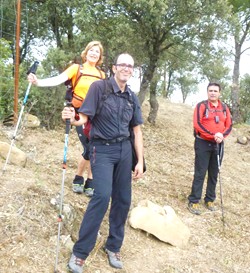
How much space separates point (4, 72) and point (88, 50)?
406cm

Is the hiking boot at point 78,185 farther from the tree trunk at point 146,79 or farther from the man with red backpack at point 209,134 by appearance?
the tree trunk at point 146,79

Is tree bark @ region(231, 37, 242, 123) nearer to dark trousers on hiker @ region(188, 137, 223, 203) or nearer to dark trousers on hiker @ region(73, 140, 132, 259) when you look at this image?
dark trousers on hiker @ region(188, 137, 223, 203)

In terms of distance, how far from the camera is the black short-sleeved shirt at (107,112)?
356cm

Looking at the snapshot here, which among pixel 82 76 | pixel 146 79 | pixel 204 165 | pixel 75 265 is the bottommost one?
pixel 75 265

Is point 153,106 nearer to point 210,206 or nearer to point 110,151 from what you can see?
point 210,206

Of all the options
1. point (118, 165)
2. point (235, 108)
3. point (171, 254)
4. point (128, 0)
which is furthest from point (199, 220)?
point (235, 108)

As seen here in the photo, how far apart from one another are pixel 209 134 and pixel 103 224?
241 cm

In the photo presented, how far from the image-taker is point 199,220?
19.1ft

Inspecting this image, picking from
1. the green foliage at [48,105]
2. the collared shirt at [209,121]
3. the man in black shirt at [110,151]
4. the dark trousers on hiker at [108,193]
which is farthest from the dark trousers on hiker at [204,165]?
the green foliage at [48,105]

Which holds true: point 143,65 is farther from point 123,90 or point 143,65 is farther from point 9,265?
point 9,265

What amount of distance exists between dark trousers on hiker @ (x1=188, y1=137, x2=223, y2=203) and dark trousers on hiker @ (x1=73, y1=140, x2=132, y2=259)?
2585mm

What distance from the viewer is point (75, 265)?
11.5ft

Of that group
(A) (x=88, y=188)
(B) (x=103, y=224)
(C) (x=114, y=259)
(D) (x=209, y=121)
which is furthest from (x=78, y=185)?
(D) (x=209, y=121)

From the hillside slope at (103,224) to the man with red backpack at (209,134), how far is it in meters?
0.50
